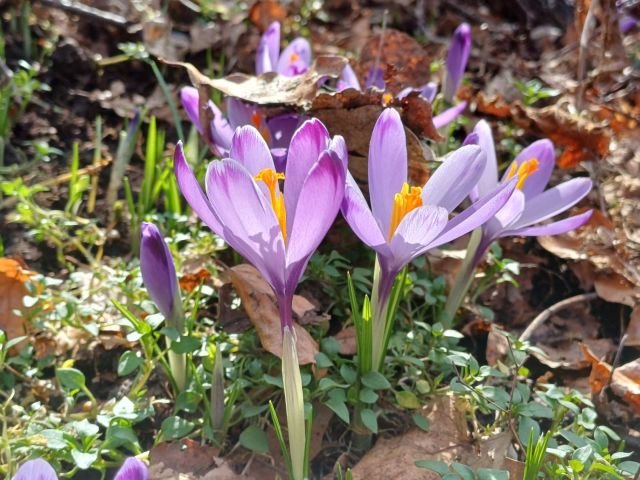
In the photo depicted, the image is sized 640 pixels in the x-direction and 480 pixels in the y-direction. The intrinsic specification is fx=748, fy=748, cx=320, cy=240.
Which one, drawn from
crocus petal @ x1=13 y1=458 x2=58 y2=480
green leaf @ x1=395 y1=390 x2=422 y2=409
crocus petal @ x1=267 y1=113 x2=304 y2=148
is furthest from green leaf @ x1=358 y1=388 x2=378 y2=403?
crocus petal @ x1=267 y1=113 x2=304 y2=148

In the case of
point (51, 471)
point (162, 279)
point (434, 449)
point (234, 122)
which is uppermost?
point (234, 122)

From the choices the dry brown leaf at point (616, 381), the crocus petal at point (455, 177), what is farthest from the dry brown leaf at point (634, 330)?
the crocus petal at point (455, 177)

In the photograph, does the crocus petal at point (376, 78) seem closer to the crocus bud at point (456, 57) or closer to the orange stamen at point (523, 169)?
the crocus bud at point (456, 57)

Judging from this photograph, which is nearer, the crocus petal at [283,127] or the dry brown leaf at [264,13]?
the crocus petal at [283,127]

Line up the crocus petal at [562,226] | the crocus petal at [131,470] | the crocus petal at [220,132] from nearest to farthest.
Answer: the crocus petal at [131,470], the crocus petal at [562,226], the crocus petal at [220,132]

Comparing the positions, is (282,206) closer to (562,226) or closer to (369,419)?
(369,419)

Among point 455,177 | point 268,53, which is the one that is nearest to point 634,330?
point 455,177

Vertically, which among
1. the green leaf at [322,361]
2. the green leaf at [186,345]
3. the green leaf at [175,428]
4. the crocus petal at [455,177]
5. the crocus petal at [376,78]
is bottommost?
the green leaf at [175,428]
